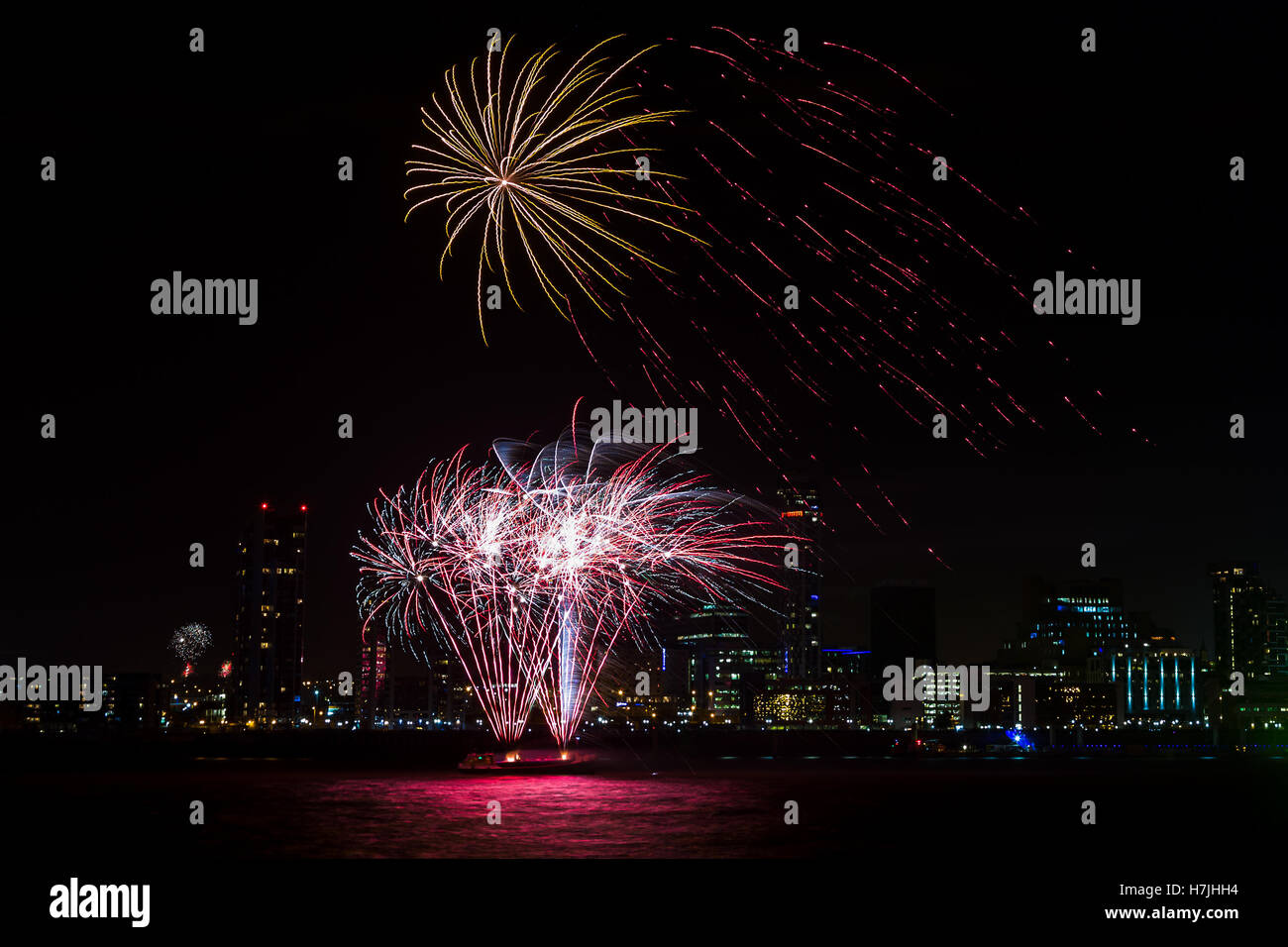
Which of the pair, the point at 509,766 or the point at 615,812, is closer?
the point at 615,812

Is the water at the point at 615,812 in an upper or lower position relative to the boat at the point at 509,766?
upper

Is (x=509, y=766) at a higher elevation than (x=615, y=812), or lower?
lower

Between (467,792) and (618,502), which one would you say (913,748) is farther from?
(618,502)

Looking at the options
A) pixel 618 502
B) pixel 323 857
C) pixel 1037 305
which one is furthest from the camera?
pixel 618 502

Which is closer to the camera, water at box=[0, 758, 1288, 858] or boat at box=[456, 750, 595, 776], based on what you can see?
water at box=[0, 758, 1288, 858]

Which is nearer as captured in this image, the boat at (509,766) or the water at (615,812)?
the water at (615,812)

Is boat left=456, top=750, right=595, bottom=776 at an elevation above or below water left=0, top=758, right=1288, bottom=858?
below
